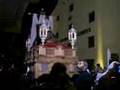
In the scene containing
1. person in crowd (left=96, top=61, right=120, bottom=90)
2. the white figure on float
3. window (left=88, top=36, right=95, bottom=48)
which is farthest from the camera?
window (left=88, top=36, right=95, bottom=48)

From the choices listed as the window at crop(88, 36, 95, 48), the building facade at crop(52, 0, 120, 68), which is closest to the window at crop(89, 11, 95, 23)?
the building facade at crop(52, 0, 120, 68)

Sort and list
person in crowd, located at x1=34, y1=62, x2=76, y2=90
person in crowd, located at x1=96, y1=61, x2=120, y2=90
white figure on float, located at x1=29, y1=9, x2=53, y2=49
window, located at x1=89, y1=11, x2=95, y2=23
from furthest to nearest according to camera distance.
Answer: window, located at x1=89, y1=11, x2=95, y2=23
white figure on float, located at x1=29, y1=9, x2=53, y2=49
person in crowd, located at x1=96, y1=61, x2=120, y2=90
person in crowd, located at x1=34, y1=62, x2=76, y2=90

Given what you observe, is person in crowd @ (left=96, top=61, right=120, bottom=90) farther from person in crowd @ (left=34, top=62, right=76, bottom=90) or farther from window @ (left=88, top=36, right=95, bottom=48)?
window @ (left=88, top=36, right=95, bottom=48)

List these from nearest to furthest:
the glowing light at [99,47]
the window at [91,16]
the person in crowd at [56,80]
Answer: the person in crowd at [56,80] → the glowing light at [99,47] → the window at [91,16]

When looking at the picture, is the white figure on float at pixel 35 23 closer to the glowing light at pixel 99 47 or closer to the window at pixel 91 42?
the glowing light at pixel 99 47

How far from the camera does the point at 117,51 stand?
77.1 feet

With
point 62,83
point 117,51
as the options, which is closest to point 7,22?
point 62,83

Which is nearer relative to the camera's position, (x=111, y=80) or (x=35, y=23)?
(x=111, y=80)

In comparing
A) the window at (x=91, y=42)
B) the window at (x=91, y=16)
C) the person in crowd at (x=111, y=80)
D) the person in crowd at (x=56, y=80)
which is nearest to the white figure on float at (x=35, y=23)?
the window at (x=91, y=42)

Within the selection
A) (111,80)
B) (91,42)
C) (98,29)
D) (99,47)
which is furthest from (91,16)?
(111,80)

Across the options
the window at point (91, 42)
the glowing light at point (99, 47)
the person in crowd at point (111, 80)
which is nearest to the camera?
the person in crowd at point (111, 80)

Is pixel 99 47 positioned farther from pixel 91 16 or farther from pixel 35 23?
pixel 35 23

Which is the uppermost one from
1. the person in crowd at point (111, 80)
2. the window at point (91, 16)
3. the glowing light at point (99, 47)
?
the window at point (91, 16)

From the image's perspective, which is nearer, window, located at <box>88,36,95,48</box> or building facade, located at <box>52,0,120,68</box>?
building facade, located at <box>52,0,120,68</box>
